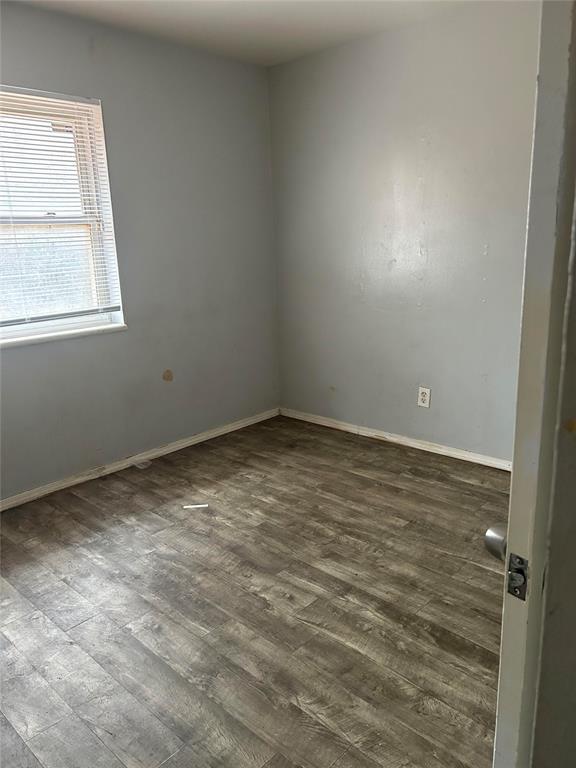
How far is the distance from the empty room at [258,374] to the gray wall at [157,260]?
0.06ft

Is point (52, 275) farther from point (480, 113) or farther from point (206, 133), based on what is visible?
point (480, 113)

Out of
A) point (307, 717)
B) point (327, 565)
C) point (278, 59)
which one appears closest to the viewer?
point (307, 717)

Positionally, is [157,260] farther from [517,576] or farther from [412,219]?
[517,576]

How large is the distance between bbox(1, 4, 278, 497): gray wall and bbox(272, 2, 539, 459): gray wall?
12.0 inches

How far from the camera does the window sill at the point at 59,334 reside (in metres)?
2.84

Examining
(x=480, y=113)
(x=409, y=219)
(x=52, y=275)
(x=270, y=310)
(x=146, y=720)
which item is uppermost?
(x=480, y=113)

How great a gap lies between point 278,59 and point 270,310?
5.28 ft

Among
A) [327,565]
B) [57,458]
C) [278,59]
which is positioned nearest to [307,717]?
[327,565]

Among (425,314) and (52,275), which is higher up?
(52,275)

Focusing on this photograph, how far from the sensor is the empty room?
1.73 meters

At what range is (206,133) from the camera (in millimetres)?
3510

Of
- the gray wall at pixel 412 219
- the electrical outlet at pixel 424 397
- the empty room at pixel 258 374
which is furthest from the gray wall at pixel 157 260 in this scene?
the electrical outlet at pixel 424 397

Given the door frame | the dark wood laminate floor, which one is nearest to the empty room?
the dark wood laminate floor

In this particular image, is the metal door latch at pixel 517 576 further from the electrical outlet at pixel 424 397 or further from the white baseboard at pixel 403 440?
the electrical outlet at pixel 424 397
